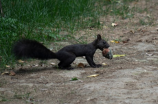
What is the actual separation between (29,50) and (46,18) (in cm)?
333

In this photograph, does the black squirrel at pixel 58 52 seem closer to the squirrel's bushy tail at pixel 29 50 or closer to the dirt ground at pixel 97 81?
the squirrel's bushy tail at pixel 29 50

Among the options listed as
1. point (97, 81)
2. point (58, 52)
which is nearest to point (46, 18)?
point (58, 52)

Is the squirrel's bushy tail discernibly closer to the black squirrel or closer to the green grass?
the black squirrel

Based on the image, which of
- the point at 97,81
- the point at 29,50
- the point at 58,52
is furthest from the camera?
the point at 58,52

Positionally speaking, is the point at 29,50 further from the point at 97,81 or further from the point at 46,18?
the point at 46,18

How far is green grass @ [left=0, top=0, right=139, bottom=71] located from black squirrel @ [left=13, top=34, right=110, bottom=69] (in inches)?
31.7

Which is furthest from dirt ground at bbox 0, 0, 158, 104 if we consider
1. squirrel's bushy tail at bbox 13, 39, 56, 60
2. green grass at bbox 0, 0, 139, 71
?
green grass at bbox 0, 0, 139, 71

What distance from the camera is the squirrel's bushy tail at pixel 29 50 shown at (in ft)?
18.4

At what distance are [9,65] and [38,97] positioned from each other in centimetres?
212

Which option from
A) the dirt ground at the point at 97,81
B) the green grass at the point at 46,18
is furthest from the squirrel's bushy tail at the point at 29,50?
the green grass at the point at 46,18

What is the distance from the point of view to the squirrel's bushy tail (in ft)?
18.4

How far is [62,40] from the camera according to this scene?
830cm

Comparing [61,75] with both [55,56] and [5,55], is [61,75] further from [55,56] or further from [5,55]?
[5,55]

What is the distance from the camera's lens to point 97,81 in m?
5.11
